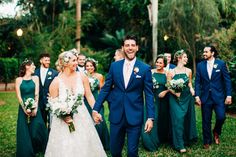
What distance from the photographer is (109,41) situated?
37.7 meters

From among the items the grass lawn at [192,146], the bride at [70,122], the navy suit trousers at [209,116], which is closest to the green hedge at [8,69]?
the grass lawn at [192,146]

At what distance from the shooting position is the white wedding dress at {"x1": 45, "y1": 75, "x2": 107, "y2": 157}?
615cm

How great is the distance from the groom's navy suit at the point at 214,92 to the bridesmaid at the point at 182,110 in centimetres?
38

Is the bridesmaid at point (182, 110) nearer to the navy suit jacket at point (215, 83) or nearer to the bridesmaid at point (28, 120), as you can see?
the navy suit jacket at point (215, 83)

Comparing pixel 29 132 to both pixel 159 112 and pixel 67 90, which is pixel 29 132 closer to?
pixel 67 90

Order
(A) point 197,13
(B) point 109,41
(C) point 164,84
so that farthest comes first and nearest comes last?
(B) point 109,41 → (A) point 197,13 → (C) point 164,84

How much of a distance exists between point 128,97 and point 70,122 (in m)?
0.98

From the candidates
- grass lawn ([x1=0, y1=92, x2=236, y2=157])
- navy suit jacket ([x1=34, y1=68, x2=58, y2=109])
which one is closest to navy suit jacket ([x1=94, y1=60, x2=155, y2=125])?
grass lawn ([x1=0, y1=92, x2=236, y2=157])

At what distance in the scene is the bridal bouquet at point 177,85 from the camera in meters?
8.82

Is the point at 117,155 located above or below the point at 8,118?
above

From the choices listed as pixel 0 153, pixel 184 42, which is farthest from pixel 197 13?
pixel 0 153

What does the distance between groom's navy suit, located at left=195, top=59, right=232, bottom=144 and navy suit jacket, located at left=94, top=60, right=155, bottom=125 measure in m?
3.34

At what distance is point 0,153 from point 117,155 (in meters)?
3.68

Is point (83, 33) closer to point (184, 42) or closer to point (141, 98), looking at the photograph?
point (184, 42)
